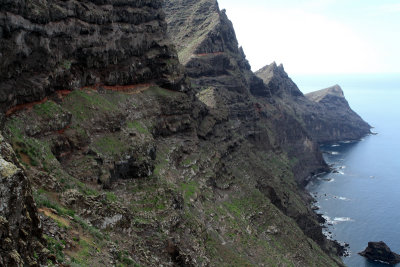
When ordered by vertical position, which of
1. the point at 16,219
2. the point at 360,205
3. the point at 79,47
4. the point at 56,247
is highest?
the point at 79,47

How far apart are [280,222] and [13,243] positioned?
71286 millimetres

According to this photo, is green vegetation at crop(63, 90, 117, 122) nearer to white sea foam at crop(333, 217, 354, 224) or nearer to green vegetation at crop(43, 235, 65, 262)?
green vegetation at crop(43, 235, 65, 262)

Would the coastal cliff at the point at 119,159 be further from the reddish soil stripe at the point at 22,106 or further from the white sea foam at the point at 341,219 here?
the white sea foam at the point at 341,219

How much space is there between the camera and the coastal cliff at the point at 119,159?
3155 cm

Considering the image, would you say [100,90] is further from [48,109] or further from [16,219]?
[16,219]

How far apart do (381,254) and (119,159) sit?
8496 cm

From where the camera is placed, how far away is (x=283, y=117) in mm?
179250

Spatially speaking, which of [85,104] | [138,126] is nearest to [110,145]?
[85,104]

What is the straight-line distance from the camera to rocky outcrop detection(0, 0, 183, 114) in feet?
140

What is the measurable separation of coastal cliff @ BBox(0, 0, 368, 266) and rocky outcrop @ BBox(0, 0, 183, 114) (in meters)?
0.19

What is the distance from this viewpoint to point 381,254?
107 m

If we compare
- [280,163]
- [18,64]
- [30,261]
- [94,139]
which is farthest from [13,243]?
[280,163]

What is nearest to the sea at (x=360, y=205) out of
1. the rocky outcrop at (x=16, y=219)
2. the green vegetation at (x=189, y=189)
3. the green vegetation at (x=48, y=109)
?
the green vegetation at (x=189, y=189)

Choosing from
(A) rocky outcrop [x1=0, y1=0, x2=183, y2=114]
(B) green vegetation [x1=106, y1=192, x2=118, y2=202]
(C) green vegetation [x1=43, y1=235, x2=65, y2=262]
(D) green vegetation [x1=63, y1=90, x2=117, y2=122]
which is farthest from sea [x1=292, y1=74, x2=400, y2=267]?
(C) green vegetation [x1=43, y1=235, x2=65, y2=262]
